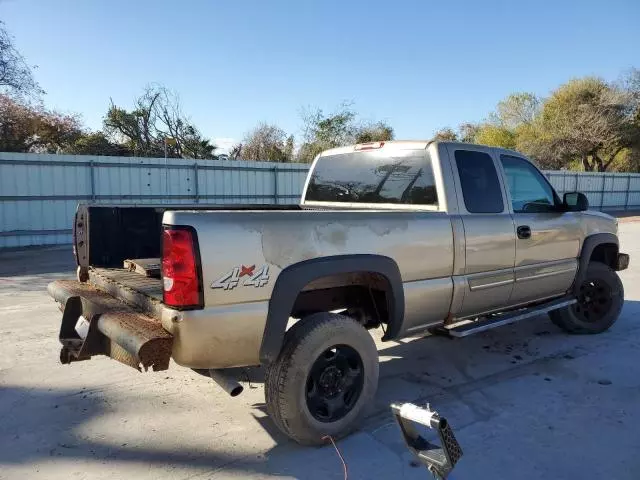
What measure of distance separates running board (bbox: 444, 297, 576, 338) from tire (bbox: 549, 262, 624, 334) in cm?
42

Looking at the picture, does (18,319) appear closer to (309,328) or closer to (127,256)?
(127,256)

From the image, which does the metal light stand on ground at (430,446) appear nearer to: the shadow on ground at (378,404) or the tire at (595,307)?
the shadow on ground at (378,404)

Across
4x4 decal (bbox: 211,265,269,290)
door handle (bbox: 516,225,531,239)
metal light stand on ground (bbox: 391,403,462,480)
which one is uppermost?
door handle (bbox: 516,225,531,239)

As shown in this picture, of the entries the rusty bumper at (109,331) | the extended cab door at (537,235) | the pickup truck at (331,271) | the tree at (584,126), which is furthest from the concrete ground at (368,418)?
the tree at (584,126)

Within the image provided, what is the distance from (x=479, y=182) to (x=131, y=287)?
2.88m

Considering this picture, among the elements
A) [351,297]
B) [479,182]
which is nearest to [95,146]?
[351,297]

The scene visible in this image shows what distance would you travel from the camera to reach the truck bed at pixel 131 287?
3059 millimetres

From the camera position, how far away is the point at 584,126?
113 feet

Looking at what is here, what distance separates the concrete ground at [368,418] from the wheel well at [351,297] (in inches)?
26.7

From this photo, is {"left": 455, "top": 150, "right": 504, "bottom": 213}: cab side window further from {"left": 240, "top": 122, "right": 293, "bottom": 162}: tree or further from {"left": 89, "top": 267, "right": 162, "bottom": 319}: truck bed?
{"left": 240, "top": 122, "right": 293, "bottom": 162}: tree

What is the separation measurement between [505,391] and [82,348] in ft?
10.5

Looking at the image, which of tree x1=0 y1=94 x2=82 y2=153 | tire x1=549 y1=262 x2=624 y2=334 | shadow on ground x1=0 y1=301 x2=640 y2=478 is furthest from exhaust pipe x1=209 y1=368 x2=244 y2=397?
tree x1=0 y1=94 x2=82 y2=153

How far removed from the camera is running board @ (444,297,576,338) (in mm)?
4035

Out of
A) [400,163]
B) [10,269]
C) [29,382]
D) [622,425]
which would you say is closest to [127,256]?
[29,382]
